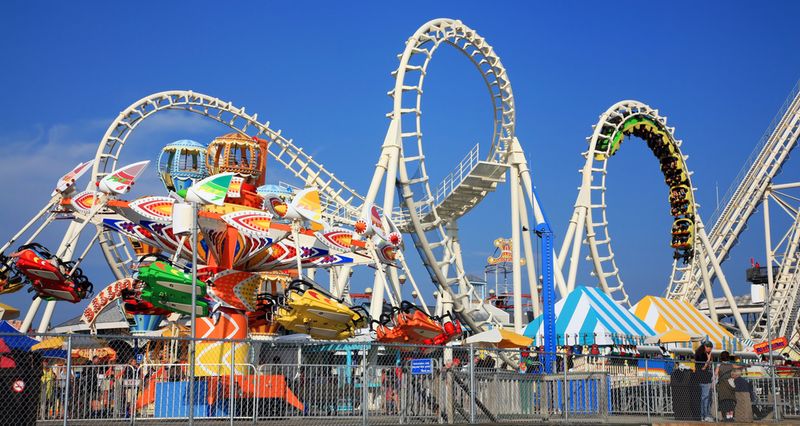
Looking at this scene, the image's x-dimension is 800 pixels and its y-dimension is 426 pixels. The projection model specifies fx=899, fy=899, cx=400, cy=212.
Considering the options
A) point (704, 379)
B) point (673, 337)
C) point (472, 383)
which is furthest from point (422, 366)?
point (673, 337)

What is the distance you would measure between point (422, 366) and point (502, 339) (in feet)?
31.8

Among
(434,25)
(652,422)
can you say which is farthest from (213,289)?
(434,25)

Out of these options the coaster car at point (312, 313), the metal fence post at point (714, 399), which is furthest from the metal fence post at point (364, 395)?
the metal fence post at point (714, 399)

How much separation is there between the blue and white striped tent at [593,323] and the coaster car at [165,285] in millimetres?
8759

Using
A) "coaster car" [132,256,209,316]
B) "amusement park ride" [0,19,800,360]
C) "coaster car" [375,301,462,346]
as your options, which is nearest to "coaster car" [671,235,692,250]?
"amusement park ride" [0,19,800,360]

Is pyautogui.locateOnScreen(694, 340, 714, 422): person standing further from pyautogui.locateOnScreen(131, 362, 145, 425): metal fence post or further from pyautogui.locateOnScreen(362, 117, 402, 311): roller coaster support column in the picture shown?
pyautogui.locateOnScreen(362, 117, 402, 311): roller coaster support column

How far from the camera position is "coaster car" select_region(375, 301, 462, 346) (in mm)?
17578

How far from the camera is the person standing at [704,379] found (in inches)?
537

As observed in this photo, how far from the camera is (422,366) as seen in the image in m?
11.4

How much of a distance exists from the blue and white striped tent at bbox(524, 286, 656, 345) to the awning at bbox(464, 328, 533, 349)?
36 centimetres

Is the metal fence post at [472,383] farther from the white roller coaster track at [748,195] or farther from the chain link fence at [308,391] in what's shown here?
the white roller coaster track at [748,195]

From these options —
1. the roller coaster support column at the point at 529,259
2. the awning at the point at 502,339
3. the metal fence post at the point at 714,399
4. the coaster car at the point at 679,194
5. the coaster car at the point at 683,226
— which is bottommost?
the metal fence post at the point at 714,399

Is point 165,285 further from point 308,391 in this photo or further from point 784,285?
point 784,285

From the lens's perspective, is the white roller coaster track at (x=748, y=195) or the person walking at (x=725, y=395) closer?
the person walking at (x=725, y=395)
